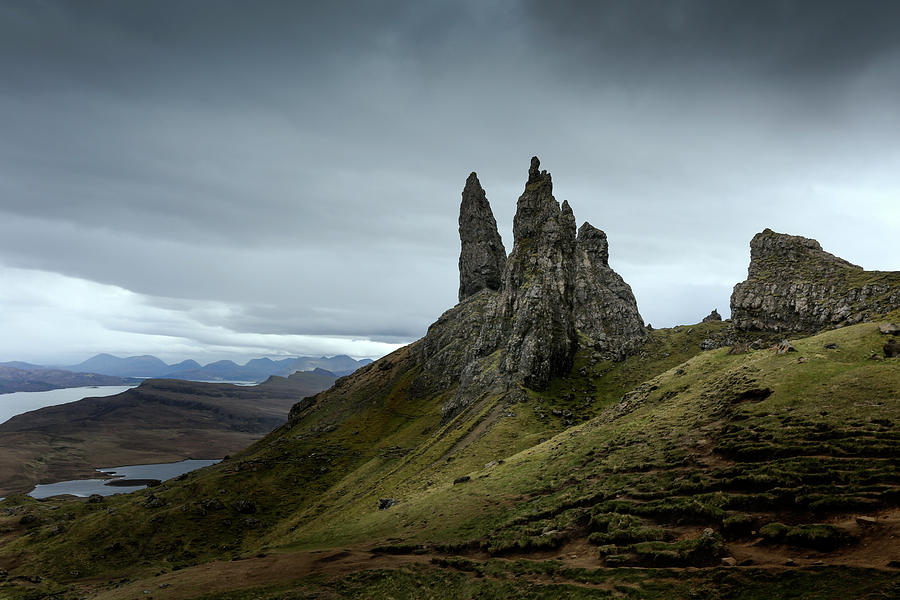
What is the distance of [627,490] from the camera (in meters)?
41.4

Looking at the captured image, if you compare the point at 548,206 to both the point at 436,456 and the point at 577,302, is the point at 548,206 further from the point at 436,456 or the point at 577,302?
the point at 436,456

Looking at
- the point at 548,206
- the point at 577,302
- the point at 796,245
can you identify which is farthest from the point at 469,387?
the point at 796,245

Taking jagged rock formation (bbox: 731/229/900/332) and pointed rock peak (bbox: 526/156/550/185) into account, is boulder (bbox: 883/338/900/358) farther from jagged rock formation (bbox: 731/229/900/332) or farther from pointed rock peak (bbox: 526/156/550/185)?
pointed rock peak (bbox: 526/156/550/185)

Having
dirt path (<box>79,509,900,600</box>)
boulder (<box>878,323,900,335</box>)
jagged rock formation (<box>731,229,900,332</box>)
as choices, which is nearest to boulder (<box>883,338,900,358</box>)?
boulder (<box>878,323,900,335</box>)

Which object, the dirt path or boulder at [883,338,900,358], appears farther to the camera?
boulder at [883,338,900,358]

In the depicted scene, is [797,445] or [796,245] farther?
[796,245]

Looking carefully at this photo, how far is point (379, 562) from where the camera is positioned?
4775 centimetres

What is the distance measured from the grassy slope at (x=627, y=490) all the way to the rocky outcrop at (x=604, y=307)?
45.8 meters

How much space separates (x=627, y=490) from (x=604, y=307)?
455ft

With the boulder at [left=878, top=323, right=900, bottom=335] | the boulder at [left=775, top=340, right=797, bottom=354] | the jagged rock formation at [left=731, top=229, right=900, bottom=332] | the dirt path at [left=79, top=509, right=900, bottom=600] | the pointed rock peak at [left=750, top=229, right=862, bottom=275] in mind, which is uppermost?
the pointed rock peak at [left=750, top=229, right=862, bottom=275]

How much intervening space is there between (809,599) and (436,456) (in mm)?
83658

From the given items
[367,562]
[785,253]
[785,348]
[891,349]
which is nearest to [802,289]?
[785,253]

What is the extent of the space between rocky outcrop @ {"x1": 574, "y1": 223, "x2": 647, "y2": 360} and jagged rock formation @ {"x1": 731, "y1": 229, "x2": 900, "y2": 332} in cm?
3852

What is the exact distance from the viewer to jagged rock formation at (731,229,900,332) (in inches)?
3647
